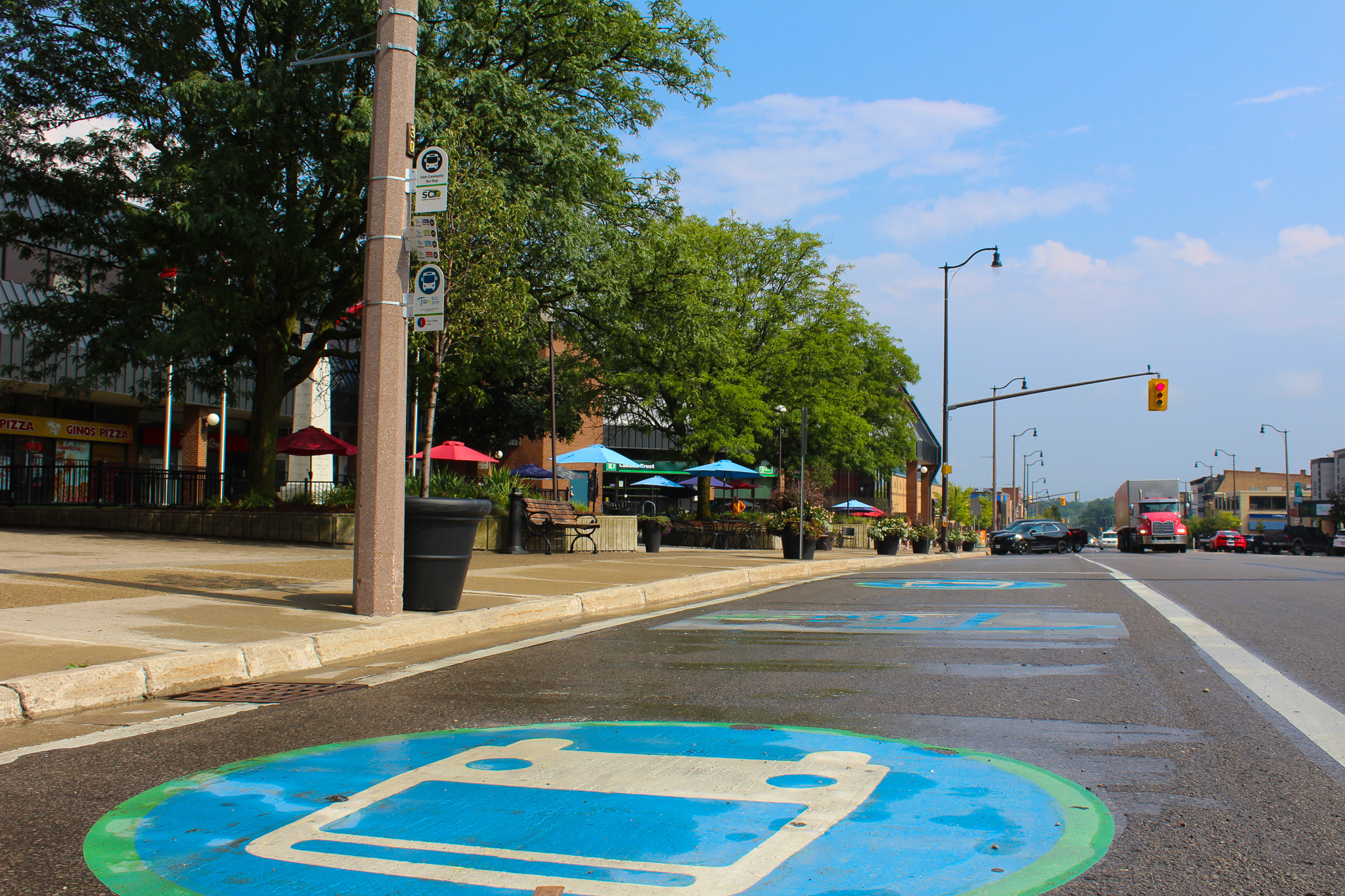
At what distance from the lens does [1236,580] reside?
15.8 meters

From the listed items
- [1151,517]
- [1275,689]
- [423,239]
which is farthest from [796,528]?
[1151,517]

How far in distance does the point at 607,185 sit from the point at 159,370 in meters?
10.2

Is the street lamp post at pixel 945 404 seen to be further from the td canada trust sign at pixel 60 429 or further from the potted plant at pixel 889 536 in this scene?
the td canada trust sign at pixel 60 429

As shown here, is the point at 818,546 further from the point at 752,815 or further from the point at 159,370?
the point at 752,815

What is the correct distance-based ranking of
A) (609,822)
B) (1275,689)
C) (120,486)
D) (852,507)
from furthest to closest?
(852,507), (120,486), (1275,689), (609,822)

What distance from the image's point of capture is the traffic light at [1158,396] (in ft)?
106

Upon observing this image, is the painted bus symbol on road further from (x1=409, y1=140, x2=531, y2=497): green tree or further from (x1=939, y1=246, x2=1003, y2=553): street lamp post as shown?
(x1=939, y1=246, x2=1003, y2=553): street lamp post

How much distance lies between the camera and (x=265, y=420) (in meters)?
20.1

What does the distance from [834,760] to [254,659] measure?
4119 millimetres

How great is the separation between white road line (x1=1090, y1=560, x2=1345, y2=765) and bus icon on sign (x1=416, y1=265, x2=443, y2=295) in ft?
21.8

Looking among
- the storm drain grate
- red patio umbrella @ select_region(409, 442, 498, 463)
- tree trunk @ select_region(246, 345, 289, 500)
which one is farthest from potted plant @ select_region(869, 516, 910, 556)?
the storm drain grate

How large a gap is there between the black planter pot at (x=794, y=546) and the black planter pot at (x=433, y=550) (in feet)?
43.6

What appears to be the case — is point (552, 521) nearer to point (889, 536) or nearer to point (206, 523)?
point (206, 523)

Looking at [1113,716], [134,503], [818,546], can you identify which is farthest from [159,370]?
[1113,716]
